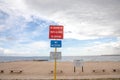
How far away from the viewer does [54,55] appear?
40.4ft

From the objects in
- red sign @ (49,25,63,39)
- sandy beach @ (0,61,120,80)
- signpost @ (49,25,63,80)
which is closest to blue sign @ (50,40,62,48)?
signpost @ (49,25,63,80)

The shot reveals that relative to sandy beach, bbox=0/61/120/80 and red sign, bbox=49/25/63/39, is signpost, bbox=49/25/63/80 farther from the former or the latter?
sandy beach, bbox=0/61/120/80

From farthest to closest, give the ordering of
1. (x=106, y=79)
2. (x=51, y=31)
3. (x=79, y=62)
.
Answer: (x=79, y=62)
(x=106, y=79)
(x=51, y=31)

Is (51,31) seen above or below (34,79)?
above

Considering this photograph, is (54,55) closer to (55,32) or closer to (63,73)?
(55,32)

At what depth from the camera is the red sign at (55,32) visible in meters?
12.1

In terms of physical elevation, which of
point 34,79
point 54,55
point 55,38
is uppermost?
point 55,38

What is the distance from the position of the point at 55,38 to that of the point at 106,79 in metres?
8.72

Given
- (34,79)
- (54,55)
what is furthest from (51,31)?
(34,79)

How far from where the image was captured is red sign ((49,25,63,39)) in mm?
12094

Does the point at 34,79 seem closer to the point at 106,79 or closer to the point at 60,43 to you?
the point at 106,79

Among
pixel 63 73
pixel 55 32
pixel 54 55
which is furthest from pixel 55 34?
pixel 63 73

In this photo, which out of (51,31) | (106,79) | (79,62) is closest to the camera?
(51,31)

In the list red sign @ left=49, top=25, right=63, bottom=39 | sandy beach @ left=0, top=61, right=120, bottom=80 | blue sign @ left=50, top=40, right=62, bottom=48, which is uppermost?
red sign @ left=49, top=25, right=63, bottom=39
